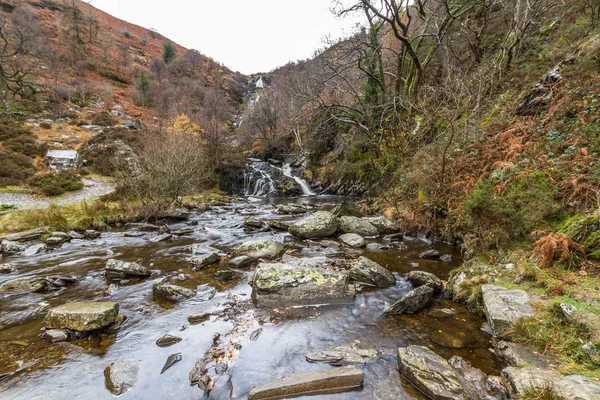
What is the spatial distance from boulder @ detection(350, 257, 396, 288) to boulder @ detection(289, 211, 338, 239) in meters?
3.24

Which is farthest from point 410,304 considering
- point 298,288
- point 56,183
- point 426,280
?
point 56,183

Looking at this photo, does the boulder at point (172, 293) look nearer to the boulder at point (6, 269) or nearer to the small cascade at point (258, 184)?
the boulder at point (6, 269)

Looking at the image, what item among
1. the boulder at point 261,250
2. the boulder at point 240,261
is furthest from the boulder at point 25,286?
the boulder at point 261,250

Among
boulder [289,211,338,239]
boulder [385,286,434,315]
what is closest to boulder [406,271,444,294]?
boulder [385,286,434,315]

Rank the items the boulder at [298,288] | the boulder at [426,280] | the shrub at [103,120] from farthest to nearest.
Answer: the shrub at [103,120], the boulder at [426,280], the boulder at [298,288]

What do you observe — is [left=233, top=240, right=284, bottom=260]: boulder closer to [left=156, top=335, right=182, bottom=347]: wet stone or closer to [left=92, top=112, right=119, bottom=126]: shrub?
[left=156, top=335, right=182, bottom=347]: wet stone

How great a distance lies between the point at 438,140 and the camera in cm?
1027

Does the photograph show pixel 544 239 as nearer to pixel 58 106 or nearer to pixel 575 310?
pixel 575 310

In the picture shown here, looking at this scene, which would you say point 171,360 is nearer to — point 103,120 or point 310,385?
point 310,385

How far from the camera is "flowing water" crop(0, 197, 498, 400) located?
303 cm

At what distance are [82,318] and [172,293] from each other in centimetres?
143

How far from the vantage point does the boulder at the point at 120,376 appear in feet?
9.82

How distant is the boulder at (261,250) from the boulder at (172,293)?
2077 mm

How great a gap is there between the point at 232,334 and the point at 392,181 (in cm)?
948
